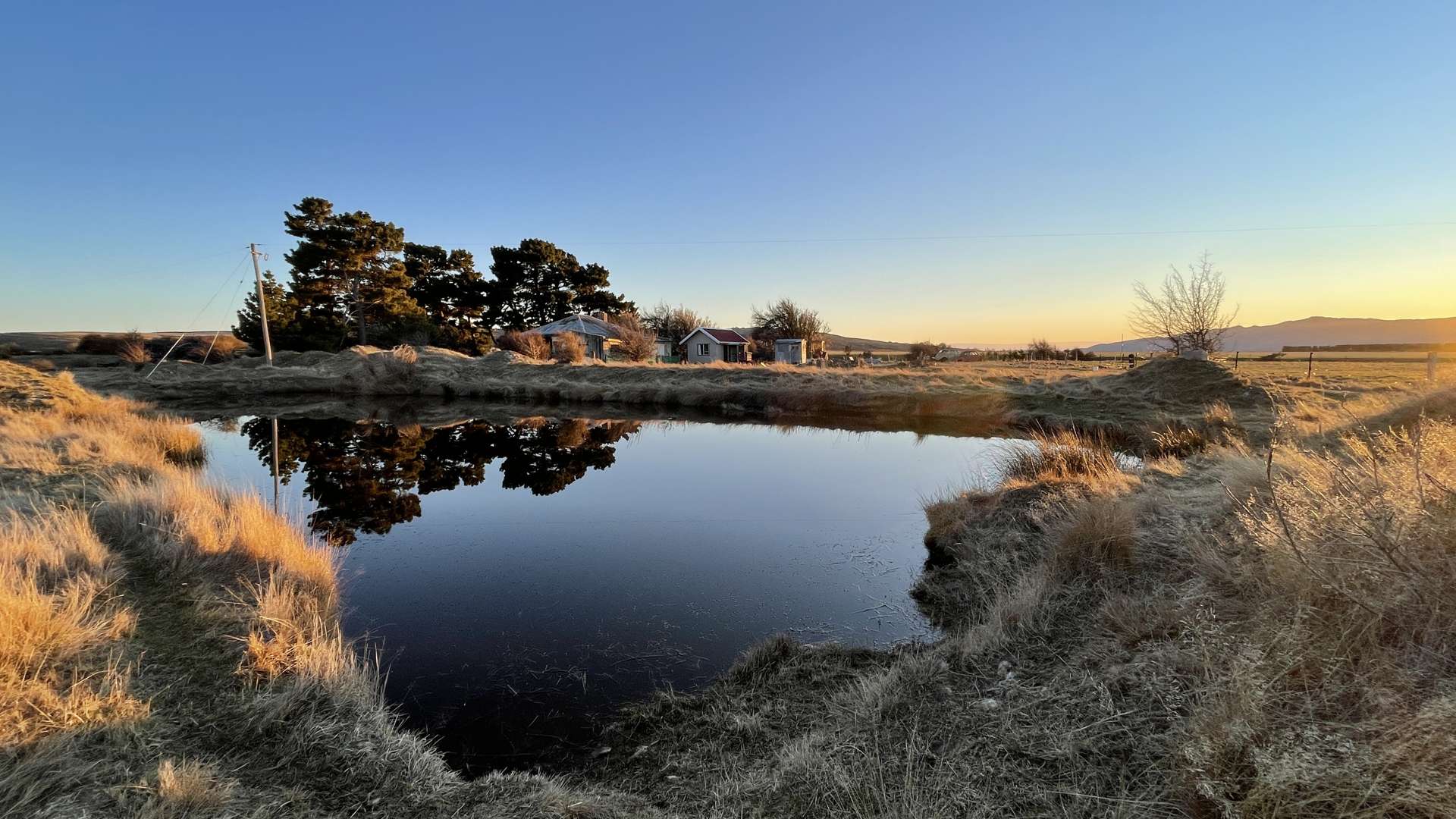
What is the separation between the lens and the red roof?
49031 millimetres

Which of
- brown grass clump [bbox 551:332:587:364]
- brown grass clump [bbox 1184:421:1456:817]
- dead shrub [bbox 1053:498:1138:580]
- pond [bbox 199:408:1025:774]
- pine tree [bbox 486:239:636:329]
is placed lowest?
pond [bbox 199:408:1025:774]

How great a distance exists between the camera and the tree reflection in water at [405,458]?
11.0 meters

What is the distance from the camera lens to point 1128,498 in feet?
23.8

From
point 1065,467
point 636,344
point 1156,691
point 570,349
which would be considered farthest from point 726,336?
point 1156,691

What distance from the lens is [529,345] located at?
39.5 m

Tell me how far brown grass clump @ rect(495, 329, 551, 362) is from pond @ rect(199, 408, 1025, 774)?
70.4 ft

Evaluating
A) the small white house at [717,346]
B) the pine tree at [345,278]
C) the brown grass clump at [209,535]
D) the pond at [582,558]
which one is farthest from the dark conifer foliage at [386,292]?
the brown grass clump at [209,535]

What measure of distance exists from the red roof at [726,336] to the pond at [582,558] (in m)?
31.8

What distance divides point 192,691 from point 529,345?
37.4 meters

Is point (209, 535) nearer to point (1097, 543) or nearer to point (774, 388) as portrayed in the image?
point (1097, 543)

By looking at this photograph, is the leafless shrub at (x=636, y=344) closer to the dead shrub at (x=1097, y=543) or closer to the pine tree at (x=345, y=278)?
the pine tree at (x=345, y=278)

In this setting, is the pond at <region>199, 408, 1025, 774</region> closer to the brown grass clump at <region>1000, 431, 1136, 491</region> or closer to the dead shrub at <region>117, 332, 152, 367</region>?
the brown grass clump at <region>1000, 431, 1136, 491</region>

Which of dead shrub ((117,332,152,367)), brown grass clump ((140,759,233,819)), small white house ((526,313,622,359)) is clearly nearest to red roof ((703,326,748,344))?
small white house ((526,313,622,359))

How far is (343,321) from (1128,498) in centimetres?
4821
